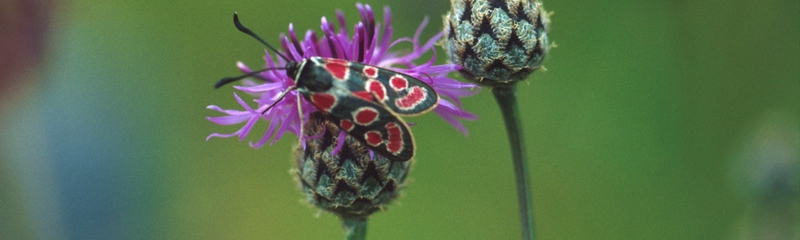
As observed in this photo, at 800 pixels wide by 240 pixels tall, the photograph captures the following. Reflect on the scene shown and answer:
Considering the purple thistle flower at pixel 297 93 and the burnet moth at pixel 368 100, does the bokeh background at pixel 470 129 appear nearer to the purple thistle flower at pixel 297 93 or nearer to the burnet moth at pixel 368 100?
the purple thistle flower at pixel 297 93

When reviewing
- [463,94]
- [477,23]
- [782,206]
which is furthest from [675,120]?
[477,23]

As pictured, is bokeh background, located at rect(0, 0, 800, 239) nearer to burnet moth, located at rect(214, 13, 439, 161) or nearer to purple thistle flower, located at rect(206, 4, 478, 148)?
purple thistle flower, located at rect(206, 4, 478, 148)

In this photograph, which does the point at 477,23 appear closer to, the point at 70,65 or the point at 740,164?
the point at 740,164

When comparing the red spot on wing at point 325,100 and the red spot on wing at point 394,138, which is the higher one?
the red spot on wing at point 325,100

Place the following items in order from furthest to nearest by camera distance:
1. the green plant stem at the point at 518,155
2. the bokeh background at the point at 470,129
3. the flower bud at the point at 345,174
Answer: the bokeh background at the point at 470,129 < the flower bud at the point at 345,174 < the green plant stem at the point at 518,155

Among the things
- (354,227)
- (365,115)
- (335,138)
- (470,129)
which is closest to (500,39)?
(365,115)

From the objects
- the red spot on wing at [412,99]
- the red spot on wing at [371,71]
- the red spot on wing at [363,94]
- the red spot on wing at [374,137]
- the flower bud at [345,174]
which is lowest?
the flower bud at [345,174]

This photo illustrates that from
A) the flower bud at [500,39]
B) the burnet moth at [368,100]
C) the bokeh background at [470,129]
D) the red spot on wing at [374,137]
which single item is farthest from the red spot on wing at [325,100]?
the bokeh background at [470,129]
